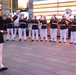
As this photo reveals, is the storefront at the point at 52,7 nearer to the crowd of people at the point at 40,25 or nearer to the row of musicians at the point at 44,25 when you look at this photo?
the crowd of people at the point at 40,25

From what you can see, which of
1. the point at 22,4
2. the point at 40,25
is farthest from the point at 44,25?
the point at 22,4

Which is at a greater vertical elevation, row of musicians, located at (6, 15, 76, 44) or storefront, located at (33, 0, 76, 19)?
storefront, located at (33, 0, 76, 19)

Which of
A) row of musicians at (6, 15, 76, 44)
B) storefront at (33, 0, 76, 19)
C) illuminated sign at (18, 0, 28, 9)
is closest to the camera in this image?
row of musicians at (6, 15, 76, 44)

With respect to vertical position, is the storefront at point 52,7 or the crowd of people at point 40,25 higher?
the storefront at point 52,7

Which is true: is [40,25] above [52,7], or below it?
below

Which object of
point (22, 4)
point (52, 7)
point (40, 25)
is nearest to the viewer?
point (40, 25)

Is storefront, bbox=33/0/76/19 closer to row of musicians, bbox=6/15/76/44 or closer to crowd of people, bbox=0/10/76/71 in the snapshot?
crowd of people, bbox=0/10/76/71

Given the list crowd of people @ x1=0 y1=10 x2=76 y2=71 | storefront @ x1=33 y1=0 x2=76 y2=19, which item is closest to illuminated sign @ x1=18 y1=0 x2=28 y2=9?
storefront @ x1=33 y1=0 x2=76 y2=19

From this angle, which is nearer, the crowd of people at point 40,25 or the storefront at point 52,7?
the crowd of people at point 40,25

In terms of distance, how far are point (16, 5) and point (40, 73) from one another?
1900 centimetres

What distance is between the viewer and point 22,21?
565 inches

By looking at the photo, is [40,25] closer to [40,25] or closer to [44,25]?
[40,25]

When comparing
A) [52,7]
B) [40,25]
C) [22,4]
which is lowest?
[40,25]


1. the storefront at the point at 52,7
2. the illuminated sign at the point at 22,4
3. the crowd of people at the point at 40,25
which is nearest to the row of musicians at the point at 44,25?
the crowd of people at the point at 40,25
